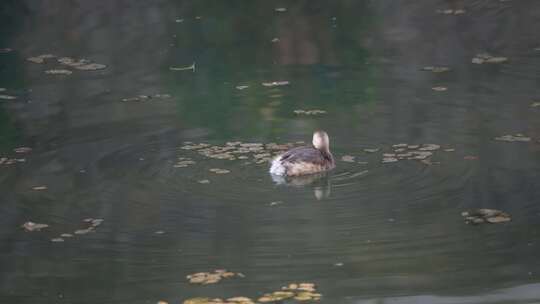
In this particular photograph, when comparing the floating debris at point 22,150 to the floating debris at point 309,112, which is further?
the floating debris at point 309,112

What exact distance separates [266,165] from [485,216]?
2.10 meters

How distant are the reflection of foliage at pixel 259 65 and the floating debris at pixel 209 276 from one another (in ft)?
11.2

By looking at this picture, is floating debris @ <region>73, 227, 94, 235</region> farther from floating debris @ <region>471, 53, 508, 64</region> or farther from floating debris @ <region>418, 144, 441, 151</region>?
floating debris @ <region>471, 53, 508, 64</region>

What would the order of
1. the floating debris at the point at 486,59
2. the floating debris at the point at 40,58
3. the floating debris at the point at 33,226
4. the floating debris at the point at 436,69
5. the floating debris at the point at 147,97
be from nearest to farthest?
the floating debris at the point at 33,226
the floating debris at the point at 147,97
the floating debris at the point at 436,69
the floating debris at the point at 486,59
the floating debris at the point at 40,58

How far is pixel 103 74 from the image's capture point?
13492mm

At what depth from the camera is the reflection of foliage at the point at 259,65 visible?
11.4 m

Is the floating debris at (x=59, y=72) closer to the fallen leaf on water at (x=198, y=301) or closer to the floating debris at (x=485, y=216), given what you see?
the floating debris at (x=485, y=216)

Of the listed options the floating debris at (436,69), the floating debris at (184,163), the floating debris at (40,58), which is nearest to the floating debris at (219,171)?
the floating debris at (184,163)

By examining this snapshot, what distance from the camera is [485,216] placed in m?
8.04

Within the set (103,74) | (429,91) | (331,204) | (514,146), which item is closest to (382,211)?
(331,204)

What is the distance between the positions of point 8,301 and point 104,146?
3.43 metres

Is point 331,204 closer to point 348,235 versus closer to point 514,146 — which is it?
point 348,235

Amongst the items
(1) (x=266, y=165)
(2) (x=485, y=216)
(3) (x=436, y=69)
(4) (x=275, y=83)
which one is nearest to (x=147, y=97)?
(4) (x=275, y=83)

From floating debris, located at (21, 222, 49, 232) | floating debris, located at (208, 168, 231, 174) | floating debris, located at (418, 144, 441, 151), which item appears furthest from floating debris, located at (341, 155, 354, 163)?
floating debris, located at (21, 222, 49, 232)
